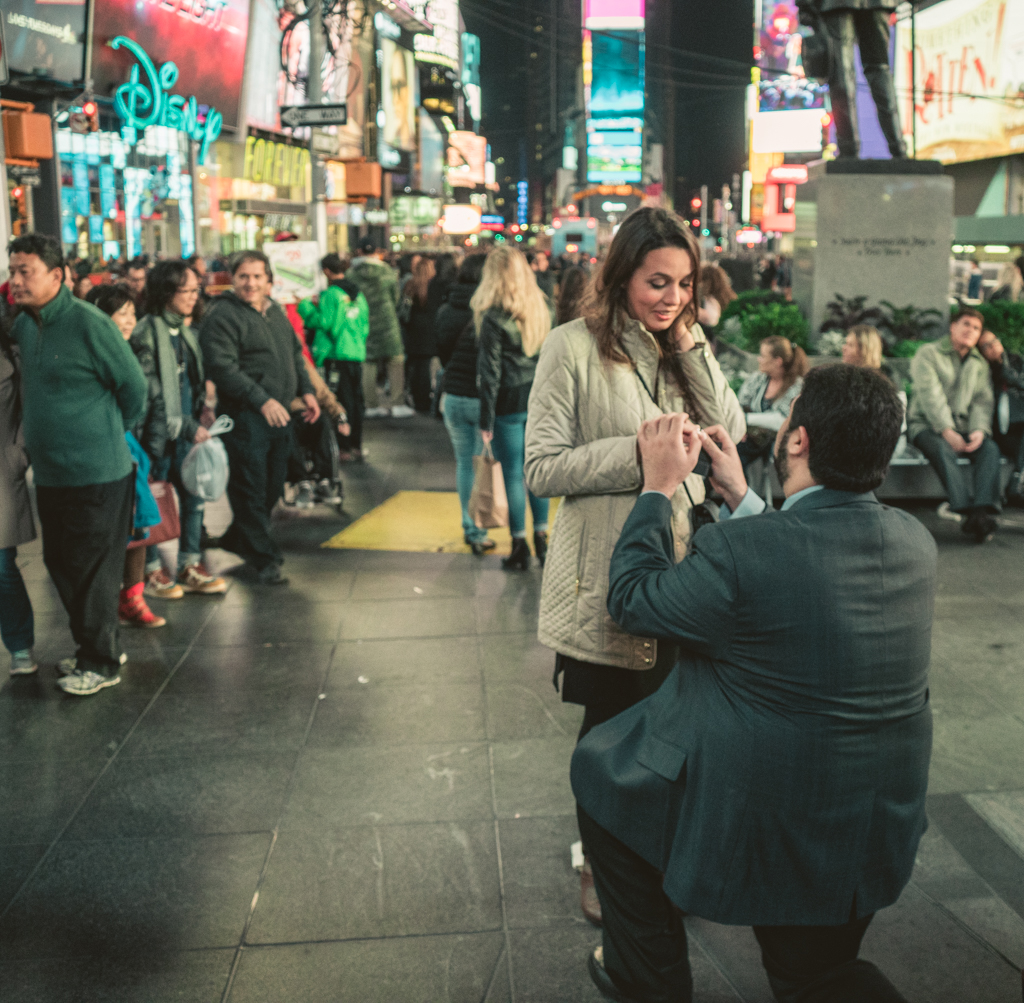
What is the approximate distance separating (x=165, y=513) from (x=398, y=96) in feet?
151

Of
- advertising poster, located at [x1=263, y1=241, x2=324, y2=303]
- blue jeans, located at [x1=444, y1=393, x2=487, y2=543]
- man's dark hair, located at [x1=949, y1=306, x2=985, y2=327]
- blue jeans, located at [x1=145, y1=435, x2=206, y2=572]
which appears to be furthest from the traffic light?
man's dark hair, located at [x1=949, y1=306, x2=985, y2=327]

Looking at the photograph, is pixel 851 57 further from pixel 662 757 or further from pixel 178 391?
pixel 662 757

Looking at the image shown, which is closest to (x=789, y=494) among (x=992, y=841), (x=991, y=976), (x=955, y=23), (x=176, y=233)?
(x=991, y=976)

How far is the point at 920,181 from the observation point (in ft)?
→ 37.2

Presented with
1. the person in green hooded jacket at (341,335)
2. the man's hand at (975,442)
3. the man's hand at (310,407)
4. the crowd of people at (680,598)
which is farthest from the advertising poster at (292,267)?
the man's hand at (975,442)

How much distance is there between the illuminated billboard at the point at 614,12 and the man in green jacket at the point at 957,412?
171680 mm

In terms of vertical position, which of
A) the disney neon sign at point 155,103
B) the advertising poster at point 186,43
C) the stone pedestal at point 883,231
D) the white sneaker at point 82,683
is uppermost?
the advertising poster at point 186,43

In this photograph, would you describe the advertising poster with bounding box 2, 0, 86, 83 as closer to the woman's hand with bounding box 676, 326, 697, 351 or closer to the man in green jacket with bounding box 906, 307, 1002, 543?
the man in green jacket with bounding box 906, 307, 1002, 543

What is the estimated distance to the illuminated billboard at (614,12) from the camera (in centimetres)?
16625

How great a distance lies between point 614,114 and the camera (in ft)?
545

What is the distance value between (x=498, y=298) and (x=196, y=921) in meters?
4.49

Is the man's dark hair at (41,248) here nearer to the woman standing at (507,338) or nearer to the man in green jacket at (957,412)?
the woman standing at (507,338)

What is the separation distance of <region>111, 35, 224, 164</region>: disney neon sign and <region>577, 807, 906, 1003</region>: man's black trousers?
55.6ft

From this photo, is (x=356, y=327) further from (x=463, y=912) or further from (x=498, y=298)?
(x=463, y=912)
